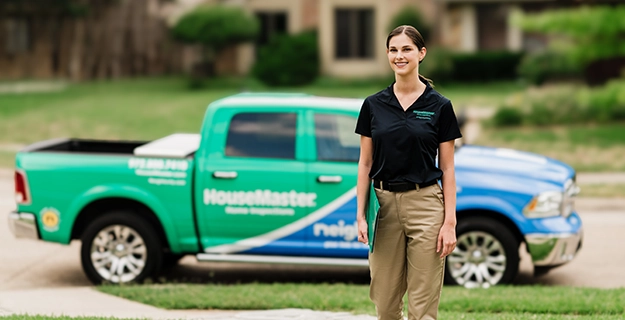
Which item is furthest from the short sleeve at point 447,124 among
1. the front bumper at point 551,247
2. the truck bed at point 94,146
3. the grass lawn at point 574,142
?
the grass lawn at point 574,142

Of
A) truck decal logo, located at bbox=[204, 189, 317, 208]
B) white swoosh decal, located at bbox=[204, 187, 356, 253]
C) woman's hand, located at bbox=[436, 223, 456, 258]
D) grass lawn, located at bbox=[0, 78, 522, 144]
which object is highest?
woman's hand, located at bbox=[436, 223, 456, 258]

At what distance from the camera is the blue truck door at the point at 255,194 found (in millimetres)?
8930

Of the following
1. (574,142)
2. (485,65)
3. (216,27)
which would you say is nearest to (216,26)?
(216,27)

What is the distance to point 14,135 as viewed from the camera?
75.2 ft

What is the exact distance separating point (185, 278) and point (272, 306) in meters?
2.09

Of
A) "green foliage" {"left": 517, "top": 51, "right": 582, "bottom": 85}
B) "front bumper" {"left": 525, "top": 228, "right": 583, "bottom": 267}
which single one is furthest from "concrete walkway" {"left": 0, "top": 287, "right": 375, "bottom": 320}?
"green foliage" {"left": 517, "top": 51, "right": 582, "bottom": 85}

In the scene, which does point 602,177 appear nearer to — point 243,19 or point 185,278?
point 185,278

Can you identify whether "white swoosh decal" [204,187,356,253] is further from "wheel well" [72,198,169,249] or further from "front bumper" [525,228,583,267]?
"front bumper" [525,228,583,267]

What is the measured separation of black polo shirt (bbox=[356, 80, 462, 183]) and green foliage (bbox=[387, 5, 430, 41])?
27.2 meters

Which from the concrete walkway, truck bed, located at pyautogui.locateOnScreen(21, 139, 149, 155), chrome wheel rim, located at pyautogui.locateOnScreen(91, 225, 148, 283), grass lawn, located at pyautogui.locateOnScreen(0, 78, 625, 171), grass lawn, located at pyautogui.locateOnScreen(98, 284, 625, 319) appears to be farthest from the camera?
grass lawn, located at pyautogui.locateOnScreen(0, 78, 625, 171)

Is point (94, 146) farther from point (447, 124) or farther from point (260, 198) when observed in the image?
point (447, 124)

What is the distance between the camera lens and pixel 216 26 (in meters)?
31.4

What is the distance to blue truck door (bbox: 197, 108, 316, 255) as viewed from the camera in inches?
352

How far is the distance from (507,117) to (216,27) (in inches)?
478
